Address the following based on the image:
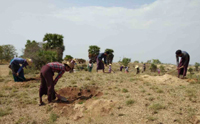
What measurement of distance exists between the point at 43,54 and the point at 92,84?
42.8 ft

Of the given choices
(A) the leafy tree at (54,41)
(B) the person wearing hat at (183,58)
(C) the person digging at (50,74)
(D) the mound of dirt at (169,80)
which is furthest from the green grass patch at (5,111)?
(A) the leafy tree at (54,41)

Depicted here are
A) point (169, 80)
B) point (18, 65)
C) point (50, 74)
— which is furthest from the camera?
point (18, 65)

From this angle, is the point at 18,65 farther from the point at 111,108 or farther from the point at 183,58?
the point at 183,58

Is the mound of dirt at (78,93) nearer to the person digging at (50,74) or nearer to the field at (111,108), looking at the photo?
the field at (111,108)

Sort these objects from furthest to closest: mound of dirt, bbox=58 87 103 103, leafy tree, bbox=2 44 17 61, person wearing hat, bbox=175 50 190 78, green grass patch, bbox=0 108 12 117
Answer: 1. leafy tree, bbox=2 44 17 61
2. person wearing hat, bbox=175 50 190 78
3. mound of dirt, bbox=58 87 103 103
4. green grass patch, bbox=0 108 12 117

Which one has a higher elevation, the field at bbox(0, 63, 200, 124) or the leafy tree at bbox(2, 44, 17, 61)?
the leafy tree at bbox(2, 44, 17, 61)

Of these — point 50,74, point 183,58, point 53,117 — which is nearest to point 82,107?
point 53,117

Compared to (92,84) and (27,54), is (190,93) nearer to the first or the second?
(92,84)

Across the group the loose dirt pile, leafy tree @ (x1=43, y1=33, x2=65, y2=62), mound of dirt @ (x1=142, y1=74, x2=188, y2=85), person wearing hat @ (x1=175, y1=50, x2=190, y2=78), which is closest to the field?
the loose dirt pile

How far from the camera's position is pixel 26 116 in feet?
16.9

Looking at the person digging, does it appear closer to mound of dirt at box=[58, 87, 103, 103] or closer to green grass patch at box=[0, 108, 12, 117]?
mound of dirt at box=[58, 87, 103, 103]

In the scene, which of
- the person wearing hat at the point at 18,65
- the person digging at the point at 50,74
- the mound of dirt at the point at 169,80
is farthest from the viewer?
the person wearing hat at the point at 18,65

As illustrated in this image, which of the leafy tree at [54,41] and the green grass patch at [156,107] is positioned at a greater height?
the leafy tree at [54,41]

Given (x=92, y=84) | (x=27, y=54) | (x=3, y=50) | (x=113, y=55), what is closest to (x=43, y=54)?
(x=27, y=54)
